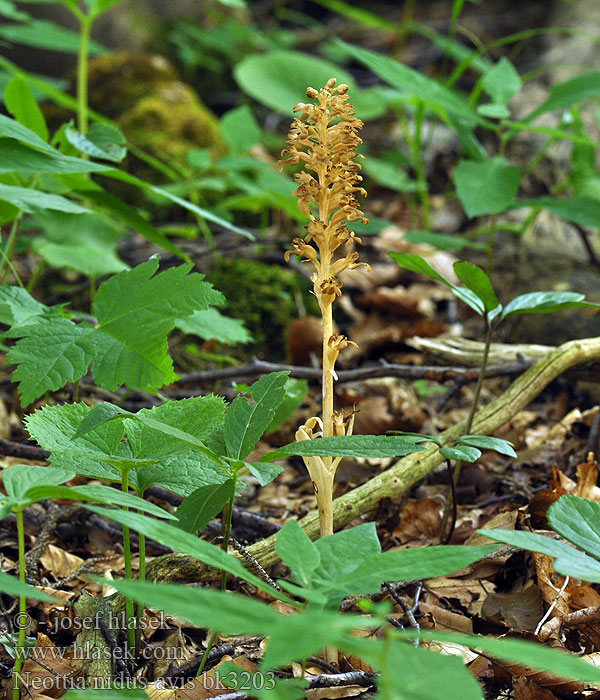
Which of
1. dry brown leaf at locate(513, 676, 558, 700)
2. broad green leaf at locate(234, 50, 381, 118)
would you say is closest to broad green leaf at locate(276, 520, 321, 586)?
dry brown leaf at locate(513, 676, 558, 700)

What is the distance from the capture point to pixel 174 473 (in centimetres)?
132

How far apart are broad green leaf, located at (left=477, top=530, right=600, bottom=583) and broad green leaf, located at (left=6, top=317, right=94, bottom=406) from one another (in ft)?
3.09

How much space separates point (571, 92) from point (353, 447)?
2337mm

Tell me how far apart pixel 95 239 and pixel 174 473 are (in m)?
1.77

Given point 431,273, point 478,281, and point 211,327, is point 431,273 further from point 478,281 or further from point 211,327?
point 211,327

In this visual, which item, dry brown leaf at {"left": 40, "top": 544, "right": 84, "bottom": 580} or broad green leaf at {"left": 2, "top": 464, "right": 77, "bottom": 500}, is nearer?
broad green leaf at {"left": 2, "top": 464, "right": 77, "bottom": 500}

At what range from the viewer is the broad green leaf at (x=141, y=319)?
150cm

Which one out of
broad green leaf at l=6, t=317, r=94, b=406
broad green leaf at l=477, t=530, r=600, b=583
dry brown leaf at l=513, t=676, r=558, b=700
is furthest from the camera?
broad green leaf at l=6, t=317, r=94, b=406

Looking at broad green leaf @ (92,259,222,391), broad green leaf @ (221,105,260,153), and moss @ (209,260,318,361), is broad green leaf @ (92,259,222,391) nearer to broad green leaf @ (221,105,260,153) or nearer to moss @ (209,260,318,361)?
moss @ (209,260,318,361)

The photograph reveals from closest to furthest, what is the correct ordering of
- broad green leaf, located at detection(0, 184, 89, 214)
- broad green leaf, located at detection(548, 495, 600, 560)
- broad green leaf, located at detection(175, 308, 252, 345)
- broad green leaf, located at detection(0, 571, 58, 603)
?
broad green leaf, located at detection(0, 571, 58, 603) < broad green leaf, located at detection(548, 495, 600, 560) < broad green leaf, located at detection(0, 184, 89, 214) < broad green leaf, located at detection(175, 308, 252, 345)

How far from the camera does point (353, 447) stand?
44.3 inches

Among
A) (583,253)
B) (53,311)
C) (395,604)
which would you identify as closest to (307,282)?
(583,253)

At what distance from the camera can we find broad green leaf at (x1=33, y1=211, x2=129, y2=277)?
8.14 ft

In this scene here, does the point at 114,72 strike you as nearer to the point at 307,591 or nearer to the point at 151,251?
the point at 151,251
